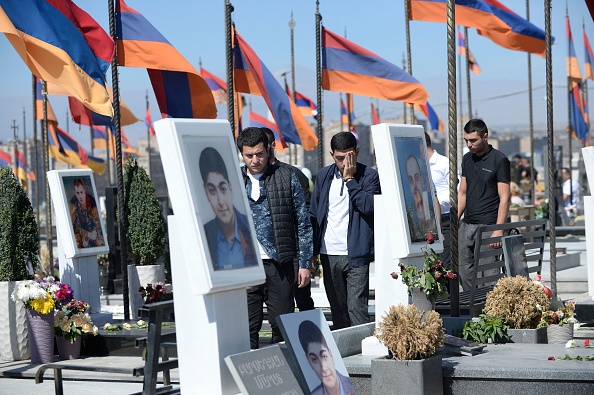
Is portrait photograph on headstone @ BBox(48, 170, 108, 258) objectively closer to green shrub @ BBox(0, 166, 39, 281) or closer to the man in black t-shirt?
green shrub @ BBox(0, 166, 39, 281)

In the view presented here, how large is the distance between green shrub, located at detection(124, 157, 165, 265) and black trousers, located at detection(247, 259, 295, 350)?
18.6ft

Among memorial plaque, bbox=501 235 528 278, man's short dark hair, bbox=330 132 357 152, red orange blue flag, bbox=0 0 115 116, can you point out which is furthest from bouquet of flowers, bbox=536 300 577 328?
red orange blue flag, bbox=0 0 115 116

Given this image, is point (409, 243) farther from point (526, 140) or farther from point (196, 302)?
point (526, 140)

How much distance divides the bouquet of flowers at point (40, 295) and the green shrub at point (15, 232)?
0.40m

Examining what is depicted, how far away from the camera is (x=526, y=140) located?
182000 mm

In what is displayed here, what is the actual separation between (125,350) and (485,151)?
3.96 m

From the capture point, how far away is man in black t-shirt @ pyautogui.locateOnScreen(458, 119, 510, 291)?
10.8m

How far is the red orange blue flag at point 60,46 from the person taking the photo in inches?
456

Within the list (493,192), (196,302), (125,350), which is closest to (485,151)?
(493,192)

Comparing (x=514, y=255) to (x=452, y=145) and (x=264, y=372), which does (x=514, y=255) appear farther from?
(x=264, y=372)

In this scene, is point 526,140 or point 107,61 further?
point 526,140

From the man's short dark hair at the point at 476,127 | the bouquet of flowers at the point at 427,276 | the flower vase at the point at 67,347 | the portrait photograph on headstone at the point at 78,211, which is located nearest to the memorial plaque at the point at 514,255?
the man's short dark hair at the point at 476,127

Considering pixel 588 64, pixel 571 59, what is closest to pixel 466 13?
pixel 571 59

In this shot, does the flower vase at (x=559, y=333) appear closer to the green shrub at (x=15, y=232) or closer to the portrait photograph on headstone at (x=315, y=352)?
the portrait photograph on headstone at (x=315, y=352)
